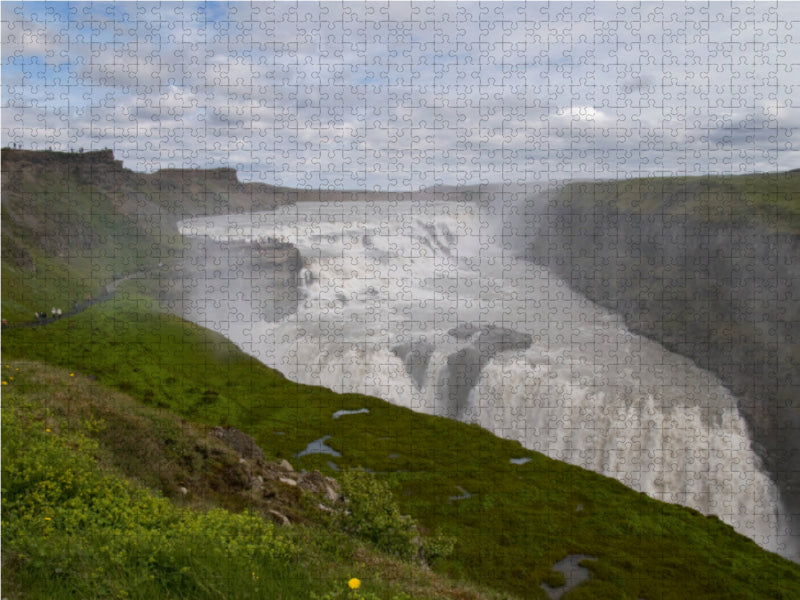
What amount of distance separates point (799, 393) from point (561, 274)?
31199mm

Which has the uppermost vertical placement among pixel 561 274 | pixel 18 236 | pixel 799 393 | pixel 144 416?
pixel 18 236

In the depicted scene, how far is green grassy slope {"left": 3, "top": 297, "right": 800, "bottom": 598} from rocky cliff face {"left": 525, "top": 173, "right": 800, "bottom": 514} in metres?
12.2

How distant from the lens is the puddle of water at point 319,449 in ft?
120

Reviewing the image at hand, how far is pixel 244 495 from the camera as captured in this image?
1867 centimetres

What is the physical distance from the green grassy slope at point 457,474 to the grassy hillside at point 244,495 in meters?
0.12

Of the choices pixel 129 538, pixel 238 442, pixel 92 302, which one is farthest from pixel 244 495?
pixel 92 302

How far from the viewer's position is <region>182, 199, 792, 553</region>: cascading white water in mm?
38562

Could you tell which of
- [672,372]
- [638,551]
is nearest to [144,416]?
[638,551]

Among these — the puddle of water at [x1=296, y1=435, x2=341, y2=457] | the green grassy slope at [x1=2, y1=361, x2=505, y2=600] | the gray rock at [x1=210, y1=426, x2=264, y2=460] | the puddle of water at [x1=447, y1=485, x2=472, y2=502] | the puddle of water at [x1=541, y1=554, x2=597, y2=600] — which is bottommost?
the puddle of water at [x1=541, y1=554, x2=597, y2=600]

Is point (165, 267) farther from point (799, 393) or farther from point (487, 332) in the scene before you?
point (799, 393)

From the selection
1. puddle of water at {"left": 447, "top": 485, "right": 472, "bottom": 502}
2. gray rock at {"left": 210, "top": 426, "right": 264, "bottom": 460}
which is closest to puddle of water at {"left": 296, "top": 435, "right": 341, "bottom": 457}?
puddle of water at {"left": 447, "top": 485, "right": 472, "bottom": 502}

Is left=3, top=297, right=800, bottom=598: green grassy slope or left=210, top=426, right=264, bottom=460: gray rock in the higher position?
left=210, top=426, right=264, bottom=460: gray rock

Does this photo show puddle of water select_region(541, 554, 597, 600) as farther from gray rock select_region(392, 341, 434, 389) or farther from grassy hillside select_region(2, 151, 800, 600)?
gray rock select_region(392, 341, 434, 389)

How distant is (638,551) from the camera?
91.4 ft
